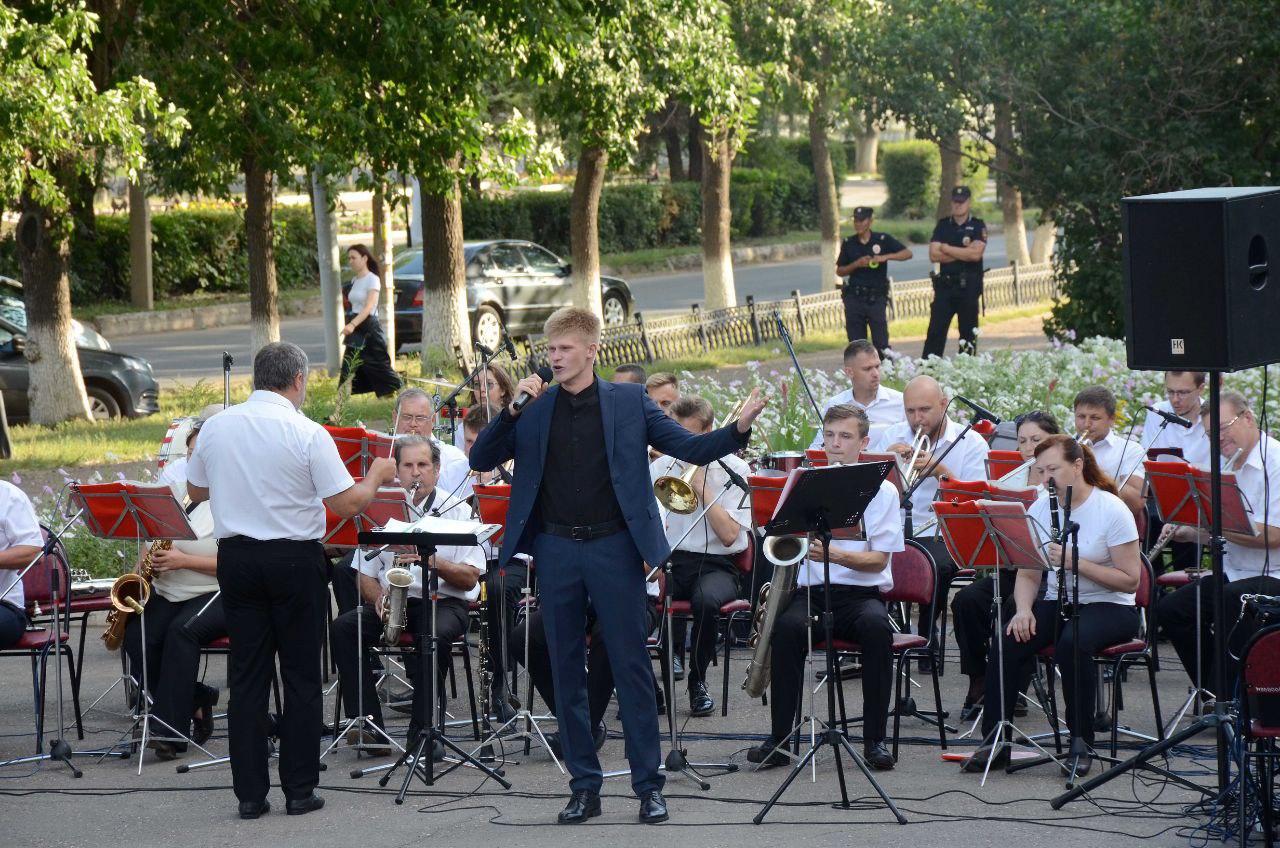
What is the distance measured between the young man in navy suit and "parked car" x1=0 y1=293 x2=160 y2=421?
12.2 m

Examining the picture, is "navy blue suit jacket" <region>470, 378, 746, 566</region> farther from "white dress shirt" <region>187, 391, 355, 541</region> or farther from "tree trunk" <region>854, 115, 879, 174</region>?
"tree trunk" <region>854, 115, 879, 174</region>

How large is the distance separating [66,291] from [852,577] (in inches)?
472

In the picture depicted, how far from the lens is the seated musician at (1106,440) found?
9.12 m

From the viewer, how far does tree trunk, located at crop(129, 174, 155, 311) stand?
28547 millimetres

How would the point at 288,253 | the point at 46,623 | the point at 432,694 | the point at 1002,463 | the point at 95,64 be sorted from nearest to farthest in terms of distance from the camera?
1. the point at 432,694
2. the point at 1002,463
3. the point at 46,623
4. the point at 95,64
5. the point at 288,253

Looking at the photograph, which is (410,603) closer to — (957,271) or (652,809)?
(652,809)

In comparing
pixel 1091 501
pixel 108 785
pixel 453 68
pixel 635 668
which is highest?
pixel 453 68

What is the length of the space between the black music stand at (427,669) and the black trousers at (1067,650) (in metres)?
2.28

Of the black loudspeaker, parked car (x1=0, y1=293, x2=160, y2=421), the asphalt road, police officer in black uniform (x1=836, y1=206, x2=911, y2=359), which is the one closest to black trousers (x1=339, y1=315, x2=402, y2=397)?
parked car (x1=0, y1=293, x2=160, y2=421)

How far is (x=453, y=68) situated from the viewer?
48.9 feet

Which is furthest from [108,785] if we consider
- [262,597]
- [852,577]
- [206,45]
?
[206,45]

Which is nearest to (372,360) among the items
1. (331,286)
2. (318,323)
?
(331,286)

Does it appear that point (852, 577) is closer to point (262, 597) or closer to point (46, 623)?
point (262, 597)

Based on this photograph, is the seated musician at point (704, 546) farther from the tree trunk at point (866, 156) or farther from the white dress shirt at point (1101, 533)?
the tree trunk at point (866, 156)
